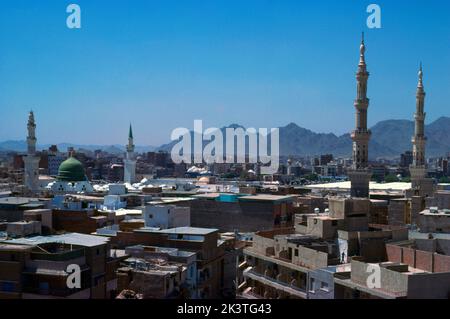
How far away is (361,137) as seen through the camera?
82.6ft

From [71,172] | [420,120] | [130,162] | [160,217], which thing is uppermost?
[420,120]

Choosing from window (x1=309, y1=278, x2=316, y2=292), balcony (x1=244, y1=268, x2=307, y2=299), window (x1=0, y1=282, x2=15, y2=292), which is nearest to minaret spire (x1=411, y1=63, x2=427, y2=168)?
balcony (x1=244, y1=268, x2=307, y2=299)

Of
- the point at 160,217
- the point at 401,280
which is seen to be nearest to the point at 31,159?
the point at 160,217

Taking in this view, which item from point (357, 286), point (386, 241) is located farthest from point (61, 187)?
point (357, 286)

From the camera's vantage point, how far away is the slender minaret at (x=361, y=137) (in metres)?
25.2

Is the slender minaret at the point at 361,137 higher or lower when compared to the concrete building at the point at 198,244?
higher

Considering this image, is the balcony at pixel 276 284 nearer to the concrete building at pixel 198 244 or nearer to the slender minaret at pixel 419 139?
the concrete building at pixel 198 244

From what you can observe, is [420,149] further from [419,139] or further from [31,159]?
[31,159]

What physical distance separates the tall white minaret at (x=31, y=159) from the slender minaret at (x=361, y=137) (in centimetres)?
2390

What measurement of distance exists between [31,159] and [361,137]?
83.8 feet

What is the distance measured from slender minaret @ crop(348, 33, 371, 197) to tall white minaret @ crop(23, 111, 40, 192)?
23899 millimetres

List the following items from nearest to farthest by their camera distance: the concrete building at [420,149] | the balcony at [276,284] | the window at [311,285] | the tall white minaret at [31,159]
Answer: the window at [311,285]
the balcony at [276,284]
the concrete building at [420,149]
the tall white minaret at [31,159]

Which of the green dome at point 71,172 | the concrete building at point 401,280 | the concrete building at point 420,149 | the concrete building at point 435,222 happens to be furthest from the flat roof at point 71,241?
the green dome at point 71,172

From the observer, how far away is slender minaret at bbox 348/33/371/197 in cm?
2519
